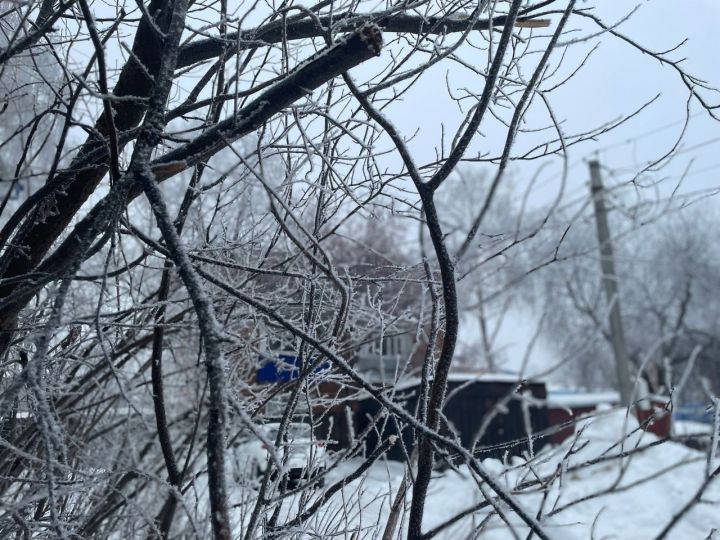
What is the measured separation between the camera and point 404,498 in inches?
77.4

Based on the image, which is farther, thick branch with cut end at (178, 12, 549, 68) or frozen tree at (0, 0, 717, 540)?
thick branch with cut end at (178, 12, 549, 68)

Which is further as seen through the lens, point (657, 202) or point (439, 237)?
point (657, 202)

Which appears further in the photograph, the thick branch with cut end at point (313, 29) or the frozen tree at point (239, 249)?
the thick branch with cut end at point (313, 29)

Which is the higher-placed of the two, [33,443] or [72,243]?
[72,243]

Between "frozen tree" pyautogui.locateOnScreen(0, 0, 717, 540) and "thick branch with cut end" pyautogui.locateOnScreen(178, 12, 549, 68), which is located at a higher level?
"thick branch with cut end" pyautogui.locateOnScreen(178, 12, 549, 68)

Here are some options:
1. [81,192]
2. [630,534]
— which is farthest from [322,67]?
[630,534]

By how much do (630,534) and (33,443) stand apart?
8124 millimetres

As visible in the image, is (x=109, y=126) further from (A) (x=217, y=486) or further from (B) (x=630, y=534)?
(B) (x=630, y=534)

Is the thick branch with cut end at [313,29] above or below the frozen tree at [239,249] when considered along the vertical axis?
above

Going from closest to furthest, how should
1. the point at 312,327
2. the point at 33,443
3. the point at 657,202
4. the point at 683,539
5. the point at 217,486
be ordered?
the point at 217,486 → the point at 657,202 → the point at 312,327 → the point at 33,443 → the point at 683,539

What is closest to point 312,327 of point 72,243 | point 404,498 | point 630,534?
point 404,498

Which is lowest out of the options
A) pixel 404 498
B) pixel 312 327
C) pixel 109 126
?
pixel 404 498

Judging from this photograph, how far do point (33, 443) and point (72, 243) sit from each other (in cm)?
123

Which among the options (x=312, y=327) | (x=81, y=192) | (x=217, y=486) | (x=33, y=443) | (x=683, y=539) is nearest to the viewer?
(x=217, y=486)
